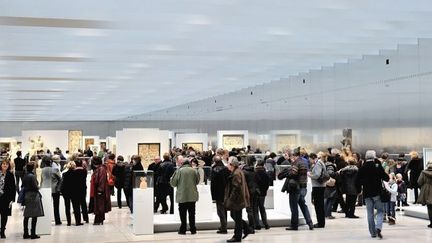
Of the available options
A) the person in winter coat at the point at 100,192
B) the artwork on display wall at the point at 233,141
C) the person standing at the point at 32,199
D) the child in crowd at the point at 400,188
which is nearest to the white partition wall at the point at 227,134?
the artwork on display wall at the point at 233,141

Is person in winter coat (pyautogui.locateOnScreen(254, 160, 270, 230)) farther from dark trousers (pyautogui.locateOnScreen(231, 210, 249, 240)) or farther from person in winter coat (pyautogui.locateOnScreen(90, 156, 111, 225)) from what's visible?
person in winter coat (pyautogui.locateOnScreen(90, 156, 111, 225))

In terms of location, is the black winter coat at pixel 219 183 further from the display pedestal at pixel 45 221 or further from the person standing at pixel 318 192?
the display pedestal at pixel 45 221

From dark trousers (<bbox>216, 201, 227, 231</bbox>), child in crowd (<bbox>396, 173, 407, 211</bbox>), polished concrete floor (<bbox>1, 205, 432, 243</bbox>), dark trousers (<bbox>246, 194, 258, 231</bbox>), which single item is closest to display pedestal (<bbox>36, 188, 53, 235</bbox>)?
polished concrete floor (<bbox>1, 205, 432, 243</bbox>)

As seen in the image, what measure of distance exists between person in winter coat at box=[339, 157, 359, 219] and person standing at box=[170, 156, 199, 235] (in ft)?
14.1

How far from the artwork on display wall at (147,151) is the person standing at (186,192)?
10.2 metres

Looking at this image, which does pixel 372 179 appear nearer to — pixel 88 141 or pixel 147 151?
pixel 147 151

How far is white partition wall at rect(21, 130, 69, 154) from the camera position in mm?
28891

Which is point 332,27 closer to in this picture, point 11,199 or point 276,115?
point 11,199

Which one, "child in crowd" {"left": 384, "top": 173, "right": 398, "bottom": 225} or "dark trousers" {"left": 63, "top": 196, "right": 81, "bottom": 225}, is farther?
"dark trousers" {"left": 63, "top": 196, "right": 81, "bottom": 225}

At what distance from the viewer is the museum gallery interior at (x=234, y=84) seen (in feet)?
34.7

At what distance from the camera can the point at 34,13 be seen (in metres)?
10.7

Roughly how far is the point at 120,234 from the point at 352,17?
672cm

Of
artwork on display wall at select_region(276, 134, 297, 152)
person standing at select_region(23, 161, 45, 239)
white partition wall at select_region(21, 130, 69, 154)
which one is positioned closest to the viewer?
person standing at select_region(23, 161, 45, 239)

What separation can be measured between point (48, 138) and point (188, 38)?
1849cm
